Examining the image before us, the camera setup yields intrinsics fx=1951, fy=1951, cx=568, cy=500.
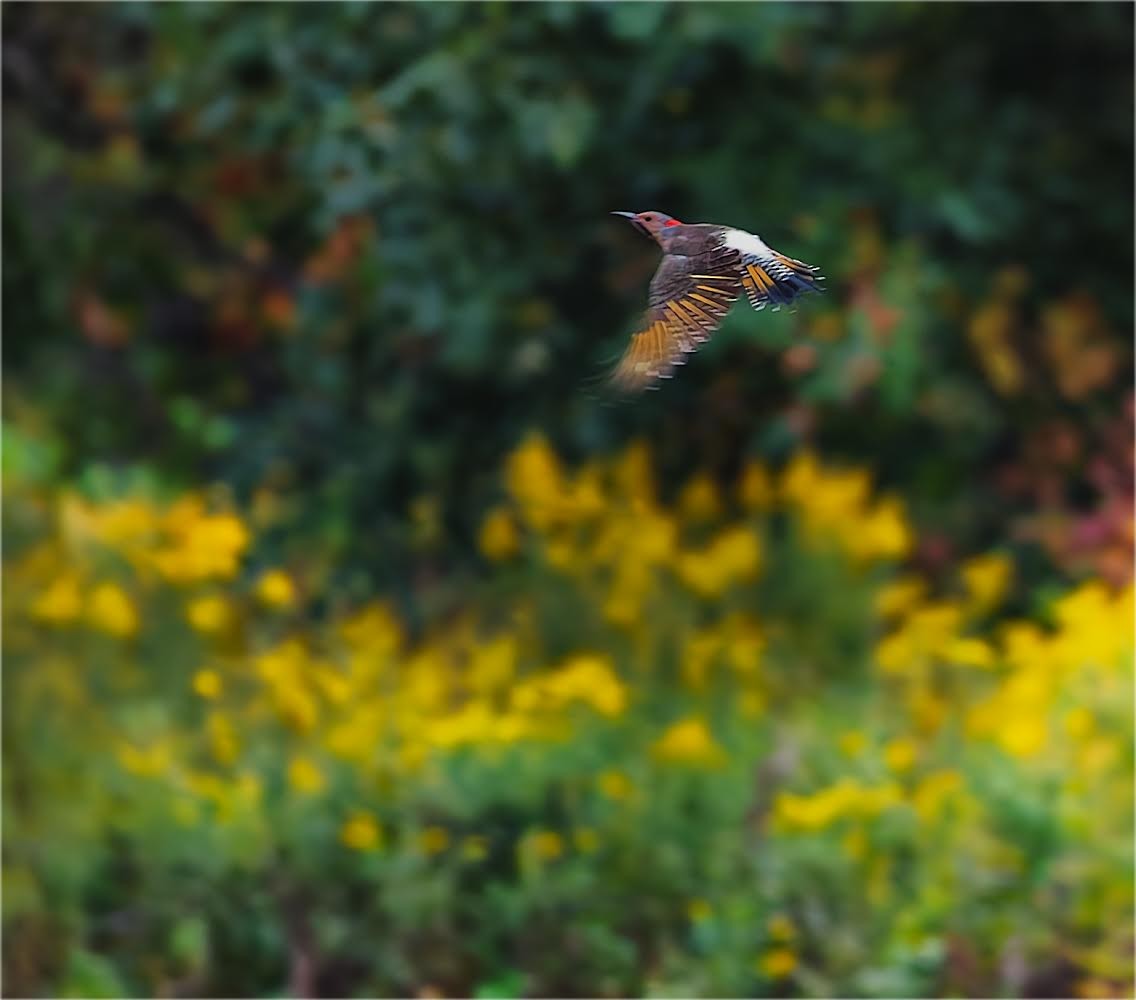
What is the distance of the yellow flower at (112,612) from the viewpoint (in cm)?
409

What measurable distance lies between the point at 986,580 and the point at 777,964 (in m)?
1.40

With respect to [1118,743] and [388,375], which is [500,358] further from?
[1118,743]

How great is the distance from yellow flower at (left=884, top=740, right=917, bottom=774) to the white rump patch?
5.62ft

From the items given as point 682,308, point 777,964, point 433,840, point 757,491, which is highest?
point 757,491

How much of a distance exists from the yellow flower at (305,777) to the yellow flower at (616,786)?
0.57 m

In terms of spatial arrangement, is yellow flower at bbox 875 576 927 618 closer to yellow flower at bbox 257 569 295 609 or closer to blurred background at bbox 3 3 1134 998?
blurred background at bbox 3 3 1134 998

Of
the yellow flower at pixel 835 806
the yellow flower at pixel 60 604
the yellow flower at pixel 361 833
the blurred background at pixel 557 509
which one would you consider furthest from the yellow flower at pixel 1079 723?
the yellow flower at pixel 60 604

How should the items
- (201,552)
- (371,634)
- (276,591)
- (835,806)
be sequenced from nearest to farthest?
(835,806) → (276,591) → (201,552) → (371,634)

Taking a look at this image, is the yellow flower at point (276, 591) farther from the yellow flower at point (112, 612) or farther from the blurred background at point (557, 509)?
the yellow flower at point (112, 612)

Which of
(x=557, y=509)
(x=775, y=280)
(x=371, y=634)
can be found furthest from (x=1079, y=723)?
(x=775, y=280)

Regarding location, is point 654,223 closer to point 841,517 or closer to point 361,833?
point 361,833

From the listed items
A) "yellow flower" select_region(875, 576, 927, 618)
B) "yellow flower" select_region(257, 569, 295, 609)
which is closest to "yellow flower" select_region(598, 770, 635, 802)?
"yellow flower" select_region(257, 569, 295, 609)

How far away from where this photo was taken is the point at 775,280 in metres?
2.33

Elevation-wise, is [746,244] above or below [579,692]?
above
